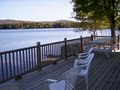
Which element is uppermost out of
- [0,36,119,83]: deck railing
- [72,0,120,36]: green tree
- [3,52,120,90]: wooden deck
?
[72,0,120,36]: green tree

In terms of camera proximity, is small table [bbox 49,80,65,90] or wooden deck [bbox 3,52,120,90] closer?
small table [bbox 49,80,65,90]

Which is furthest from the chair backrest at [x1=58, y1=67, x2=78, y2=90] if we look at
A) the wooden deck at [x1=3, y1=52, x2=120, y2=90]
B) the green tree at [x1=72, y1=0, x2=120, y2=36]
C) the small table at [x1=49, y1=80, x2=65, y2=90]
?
the green tree at [x1=72, y1=0, x2=120, y2=36]

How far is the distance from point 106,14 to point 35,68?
7373 mm

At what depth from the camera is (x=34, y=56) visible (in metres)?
7.02

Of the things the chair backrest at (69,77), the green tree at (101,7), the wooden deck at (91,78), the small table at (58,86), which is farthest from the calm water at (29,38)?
the small table at (58,86)

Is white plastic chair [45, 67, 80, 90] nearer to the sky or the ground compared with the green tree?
nearer to the ground

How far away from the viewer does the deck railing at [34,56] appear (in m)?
5.80

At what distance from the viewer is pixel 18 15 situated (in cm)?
5459

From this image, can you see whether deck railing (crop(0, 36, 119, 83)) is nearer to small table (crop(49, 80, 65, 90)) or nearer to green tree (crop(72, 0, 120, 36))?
small table (crop(49, 80, 65, 90))

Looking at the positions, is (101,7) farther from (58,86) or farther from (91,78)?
(58,86)

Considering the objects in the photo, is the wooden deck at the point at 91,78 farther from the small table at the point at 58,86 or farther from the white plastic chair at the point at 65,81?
the small table at the point at 58,86

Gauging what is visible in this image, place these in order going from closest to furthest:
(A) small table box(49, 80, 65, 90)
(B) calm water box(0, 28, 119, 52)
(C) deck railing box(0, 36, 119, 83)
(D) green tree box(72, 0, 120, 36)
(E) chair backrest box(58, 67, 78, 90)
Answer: (A) small table box(49, 80, 65, 90) < (E) chair backrest box(58, 67, 78, 90) < (C) deck railing box(0, 36, 119, 83) < (D) green tree box(72, 0, 120, 36) < (B) calm water box(0, 28, 119, 52)

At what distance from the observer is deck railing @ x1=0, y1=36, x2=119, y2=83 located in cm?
580

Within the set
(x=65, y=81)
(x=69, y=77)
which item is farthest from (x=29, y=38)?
(x=65, y=81)
